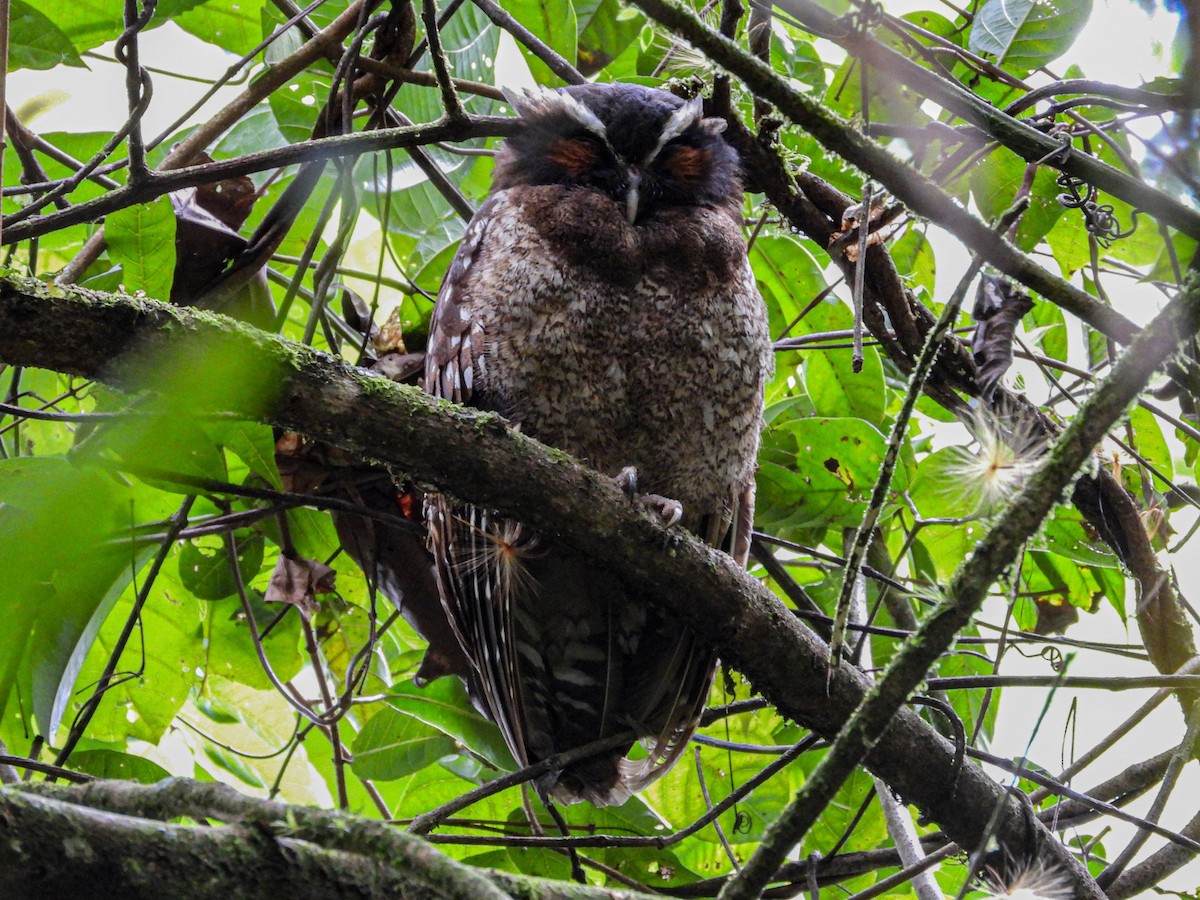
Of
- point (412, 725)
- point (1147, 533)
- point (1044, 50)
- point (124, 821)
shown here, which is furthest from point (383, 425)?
point (1044, 50)

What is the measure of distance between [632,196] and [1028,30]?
95 cm

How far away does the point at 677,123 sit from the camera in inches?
95.3

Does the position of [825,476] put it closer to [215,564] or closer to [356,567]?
[356,567]

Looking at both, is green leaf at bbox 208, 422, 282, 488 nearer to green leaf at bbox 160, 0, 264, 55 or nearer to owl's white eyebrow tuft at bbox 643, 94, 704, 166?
owl's white eyebrow tuft at bbox 643, 94, 704, 166

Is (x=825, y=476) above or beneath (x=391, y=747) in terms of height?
above

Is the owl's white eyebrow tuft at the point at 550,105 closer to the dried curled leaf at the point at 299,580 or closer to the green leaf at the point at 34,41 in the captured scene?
the green leaf at the point at 34,41

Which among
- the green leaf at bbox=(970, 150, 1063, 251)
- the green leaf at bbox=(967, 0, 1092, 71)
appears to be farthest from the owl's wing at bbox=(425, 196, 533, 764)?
the green leaf at bbox=(967, 0, 1092, 71)

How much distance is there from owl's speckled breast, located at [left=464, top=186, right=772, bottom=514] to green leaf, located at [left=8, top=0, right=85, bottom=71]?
1.02m

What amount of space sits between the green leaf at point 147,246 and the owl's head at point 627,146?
2.55ft

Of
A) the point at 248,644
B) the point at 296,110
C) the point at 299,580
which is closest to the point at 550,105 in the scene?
the point at 296,110

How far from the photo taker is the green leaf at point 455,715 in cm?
245

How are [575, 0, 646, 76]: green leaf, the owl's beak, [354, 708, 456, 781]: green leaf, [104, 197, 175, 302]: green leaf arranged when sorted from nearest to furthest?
[104, 197, 175, 302]: green leaf
the owl's beak
[354, 708, 456, 781]: green leaf
[575, 0, 646, 76]: green leaf

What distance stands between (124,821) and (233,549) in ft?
5.03

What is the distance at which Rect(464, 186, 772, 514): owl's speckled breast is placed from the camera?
224 centimetres
